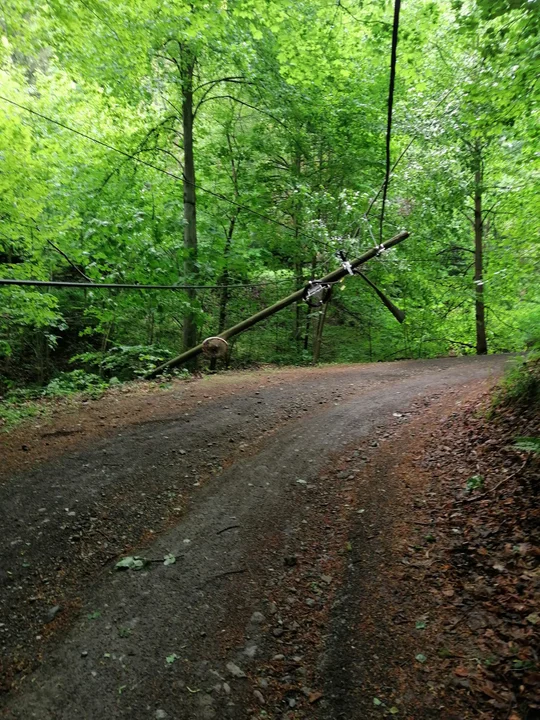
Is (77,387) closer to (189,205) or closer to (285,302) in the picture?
(285,302)

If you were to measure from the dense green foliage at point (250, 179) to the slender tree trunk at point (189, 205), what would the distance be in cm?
15

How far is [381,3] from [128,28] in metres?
5.57

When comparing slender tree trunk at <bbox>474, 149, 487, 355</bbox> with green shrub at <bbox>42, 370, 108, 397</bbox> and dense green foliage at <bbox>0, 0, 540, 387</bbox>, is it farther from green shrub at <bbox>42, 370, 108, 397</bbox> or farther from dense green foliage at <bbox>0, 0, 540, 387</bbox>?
green shrub at <bbox>42, 370, 108, 397</bbox>

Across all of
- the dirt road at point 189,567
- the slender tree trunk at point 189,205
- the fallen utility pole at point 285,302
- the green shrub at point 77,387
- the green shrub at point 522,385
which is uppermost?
the slender tree trunk at point 189,205

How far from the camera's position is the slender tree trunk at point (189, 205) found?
11.9 m

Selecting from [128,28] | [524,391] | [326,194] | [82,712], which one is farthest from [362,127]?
[82,712]

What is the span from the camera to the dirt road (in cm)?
263

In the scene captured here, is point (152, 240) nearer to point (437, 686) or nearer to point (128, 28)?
point (128, 28)

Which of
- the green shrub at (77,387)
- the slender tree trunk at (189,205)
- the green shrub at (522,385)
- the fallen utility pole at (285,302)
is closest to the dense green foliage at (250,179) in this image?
the slender tree trunk at (189,205)

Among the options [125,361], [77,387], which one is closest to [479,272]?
[125,361]

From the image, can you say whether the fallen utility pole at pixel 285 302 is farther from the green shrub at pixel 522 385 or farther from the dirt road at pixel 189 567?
the green shrub at pixel 522 385

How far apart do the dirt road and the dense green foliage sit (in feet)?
16.3

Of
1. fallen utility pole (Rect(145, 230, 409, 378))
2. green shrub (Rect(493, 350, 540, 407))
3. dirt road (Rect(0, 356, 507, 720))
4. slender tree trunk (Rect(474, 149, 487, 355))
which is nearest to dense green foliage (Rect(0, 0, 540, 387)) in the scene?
slender tree trunk (Rect(474, 149, 487, 355))

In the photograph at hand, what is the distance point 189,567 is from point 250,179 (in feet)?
44.2
